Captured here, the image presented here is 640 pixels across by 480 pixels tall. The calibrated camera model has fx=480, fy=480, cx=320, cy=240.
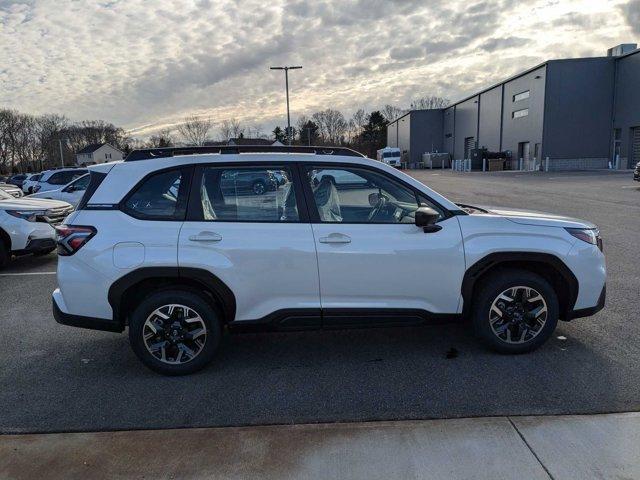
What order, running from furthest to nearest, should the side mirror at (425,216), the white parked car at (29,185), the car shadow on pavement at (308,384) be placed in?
the white parked car at (29,185) < the side mirror at (425,216) < the car shadow on pavement at (308,384)

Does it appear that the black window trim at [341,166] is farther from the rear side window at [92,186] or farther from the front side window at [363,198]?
the rear side window at [92,186]

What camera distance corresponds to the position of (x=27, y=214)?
332 inches

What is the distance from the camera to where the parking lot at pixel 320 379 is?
3.41 m

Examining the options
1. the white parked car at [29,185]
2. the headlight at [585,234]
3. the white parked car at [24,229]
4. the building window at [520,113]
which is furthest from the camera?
the building window at [520,113]

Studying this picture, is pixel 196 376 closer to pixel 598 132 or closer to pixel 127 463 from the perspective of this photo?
pixel 127 463

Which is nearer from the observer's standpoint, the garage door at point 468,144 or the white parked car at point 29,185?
the white parked car at point 29,185

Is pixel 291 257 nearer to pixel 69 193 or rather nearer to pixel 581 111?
pixel 69 193

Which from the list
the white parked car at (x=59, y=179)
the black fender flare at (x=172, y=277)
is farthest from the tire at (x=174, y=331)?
the white parked car at (x=59, y=179)

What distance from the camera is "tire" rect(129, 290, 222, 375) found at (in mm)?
3908

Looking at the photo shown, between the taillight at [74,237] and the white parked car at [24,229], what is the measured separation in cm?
532

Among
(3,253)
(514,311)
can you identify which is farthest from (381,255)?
(3,253)

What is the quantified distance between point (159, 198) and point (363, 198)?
1.73 meters

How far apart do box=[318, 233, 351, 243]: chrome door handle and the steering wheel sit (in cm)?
30

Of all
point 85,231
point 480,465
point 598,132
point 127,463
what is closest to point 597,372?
point 480,465
